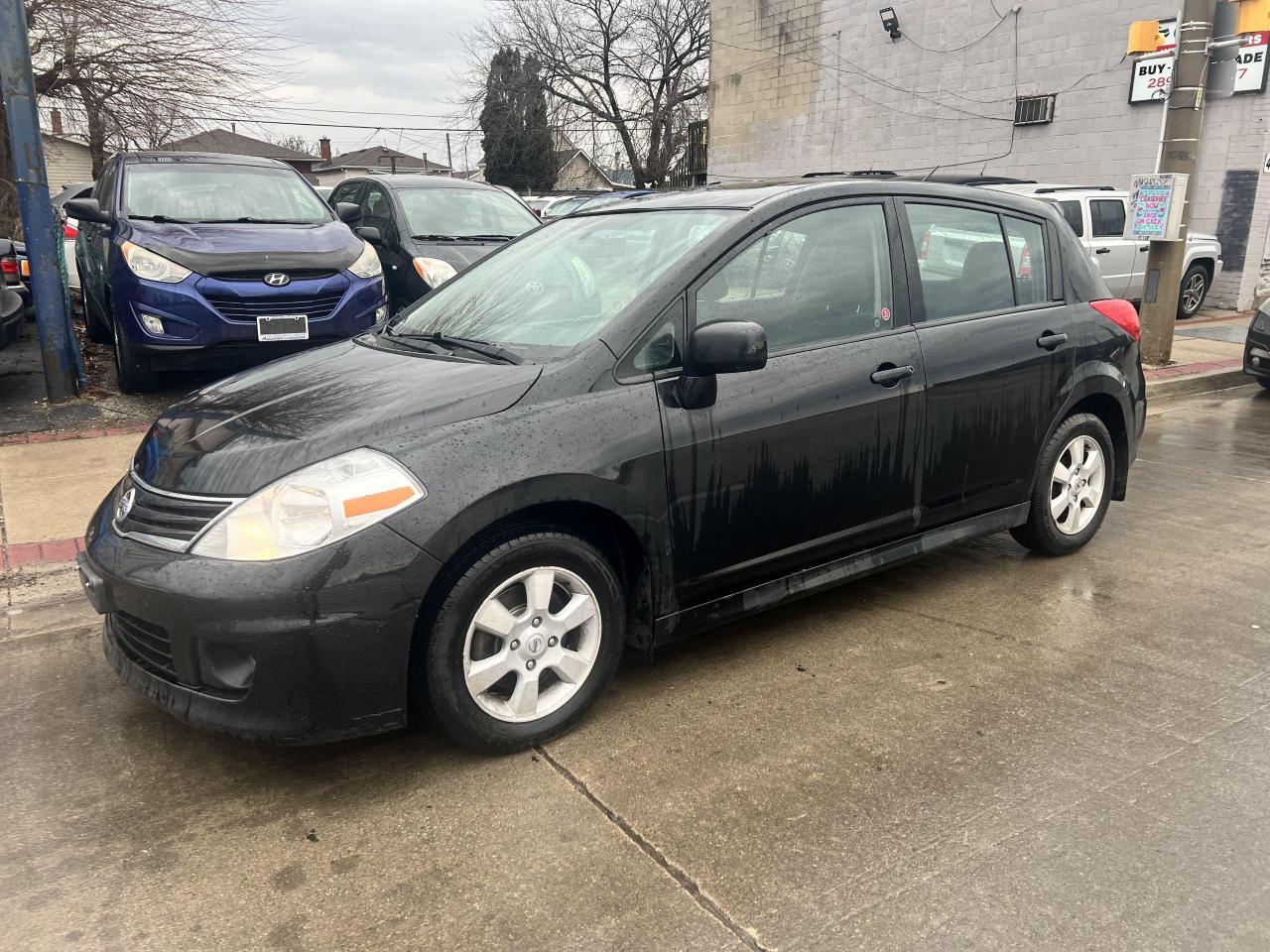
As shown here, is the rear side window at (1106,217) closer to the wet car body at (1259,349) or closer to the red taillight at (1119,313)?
the wet car body at (1259,349)

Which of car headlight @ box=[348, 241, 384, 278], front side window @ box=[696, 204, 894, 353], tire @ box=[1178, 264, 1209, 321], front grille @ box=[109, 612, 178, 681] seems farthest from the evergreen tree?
front grille @ box=[109, 612, 178, 681]

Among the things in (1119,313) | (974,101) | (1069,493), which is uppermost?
(974,101)

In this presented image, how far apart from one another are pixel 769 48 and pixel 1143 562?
20.3m

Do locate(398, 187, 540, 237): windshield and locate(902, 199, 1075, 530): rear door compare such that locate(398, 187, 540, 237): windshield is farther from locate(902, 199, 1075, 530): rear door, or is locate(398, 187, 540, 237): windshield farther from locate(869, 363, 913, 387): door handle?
locate(869, 363, 913, 387): door handle

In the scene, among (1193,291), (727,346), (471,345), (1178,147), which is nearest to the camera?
(727,346)

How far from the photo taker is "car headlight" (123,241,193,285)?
6.41 metres

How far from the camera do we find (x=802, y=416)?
3434mm

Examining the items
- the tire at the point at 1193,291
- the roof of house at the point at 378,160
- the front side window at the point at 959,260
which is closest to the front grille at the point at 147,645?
the front side window at the point at 959,260

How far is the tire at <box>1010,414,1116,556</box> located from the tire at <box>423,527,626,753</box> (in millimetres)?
2353

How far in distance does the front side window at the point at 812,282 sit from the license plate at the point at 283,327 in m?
4.20

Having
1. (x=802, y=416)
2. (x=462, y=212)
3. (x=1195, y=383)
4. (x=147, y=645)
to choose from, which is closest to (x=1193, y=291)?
(x=1195, y=383)

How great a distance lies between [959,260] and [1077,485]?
1.32 m

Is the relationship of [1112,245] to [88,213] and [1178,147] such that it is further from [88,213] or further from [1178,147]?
[88,213]

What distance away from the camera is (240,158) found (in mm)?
8180
